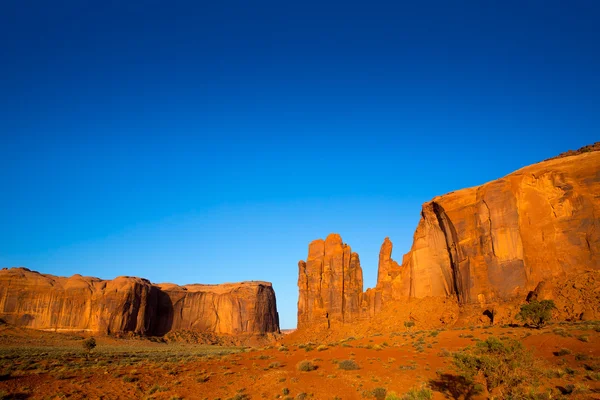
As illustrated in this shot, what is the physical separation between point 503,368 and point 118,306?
310 feet

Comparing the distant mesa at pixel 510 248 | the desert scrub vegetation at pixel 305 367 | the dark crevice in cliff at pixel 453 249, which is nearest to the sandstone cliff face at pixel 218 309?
the distant mesa at pixel 510 248

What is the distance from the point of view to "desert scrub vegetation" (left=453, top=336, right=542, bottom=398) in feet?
48.3

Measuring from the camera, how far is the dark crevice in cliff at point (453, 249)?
146 ft

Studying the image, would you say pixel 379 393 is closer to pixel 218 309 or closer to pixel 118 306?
pixel 118 306

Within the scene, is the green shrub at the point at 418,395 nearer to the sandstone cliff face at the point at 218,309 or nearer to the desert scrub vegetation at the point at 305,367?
the desert scrub vegetation at the point at 305,367

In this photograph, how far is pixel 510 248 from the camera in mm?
39812

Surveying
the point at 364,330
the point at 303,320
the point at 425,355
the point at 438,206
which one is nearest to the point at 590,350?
the point at 425,355

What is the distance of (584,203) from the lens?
36812mm

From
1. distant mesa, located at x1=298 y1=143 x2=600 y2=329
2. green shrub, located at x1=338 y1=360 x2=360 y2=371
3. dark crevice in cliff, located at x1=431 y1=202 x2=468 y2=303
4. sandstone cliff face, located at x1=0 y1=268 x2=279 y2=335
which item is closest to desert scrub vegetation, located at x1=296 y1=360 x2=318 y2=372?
green shrub, located at x1=338 y1=360 x2=360 y2=371

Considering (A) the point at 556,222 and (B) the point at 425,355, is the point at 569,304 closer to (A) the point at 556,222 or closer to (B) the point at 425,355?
(A) the point at 556,222

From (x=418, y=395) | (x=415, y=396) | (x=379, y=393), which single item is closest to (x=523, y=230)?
(x=379, y=393)

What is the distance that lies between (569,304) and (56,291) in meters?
100

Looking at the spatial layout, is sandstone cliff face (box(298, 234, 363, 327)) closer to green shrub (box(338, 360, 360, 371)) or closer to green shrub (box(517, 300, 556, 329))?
green shrub (box(517, 300, 556, 329))

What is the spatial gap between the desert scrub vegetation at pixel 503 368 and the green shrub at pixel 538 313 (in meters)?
16.3
